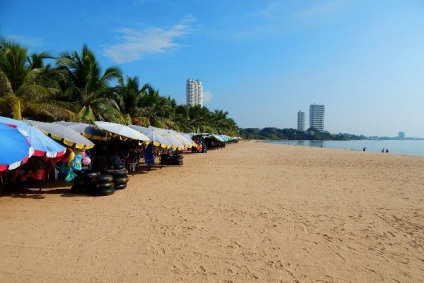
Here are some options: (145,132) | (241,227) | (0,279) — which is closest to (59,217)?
(0,279)

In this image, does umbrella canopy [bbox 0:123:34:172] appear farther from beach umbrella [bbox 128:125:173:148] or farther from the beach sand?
beach umbrella [bbox 128:125:173:148]

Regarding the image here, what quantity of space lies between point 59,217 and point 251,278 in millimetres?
4793

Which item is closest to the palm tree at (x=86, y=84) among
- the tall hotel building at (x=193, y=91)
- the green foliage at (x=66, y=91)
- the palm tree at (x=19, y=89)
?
the green foliage at (x=66, y=91)

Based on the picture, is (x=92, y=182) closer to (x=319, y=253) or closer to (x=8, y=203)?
(x=8, y=203)

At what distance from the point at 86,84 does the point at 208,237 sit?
49.1ft

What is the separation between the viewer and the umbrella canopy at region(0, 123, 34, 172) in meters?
5.89

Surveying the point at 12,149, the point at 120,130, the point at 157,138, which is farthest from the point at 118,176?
the point at 157,138

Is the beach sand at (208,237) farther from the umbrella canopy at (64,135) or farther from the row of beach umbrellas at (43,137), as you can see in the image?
the umbrella canopy at (64,135)

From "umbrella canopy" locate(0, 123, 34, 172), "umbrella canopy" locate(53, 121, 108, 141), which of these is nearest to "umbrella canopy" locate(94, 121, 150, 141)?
"umbrella canopy" locate(53, 121, 108, 141)

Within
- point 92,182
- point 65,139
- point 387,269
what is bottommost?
point 387,269

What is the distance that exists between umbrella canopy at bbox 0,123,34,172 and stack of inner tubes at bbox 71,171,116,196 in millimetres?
2378

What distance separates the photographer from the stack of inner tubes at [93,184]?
8.83m

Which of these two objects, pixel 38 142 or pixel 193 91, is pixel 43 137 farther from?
pixel 193 91

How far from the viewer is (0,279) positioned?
3.81 m
